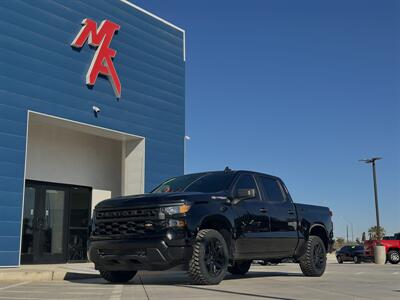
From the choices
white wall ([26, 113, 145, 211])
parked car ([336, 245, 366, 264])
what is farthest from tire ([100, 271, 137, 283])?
parked car ([336, 245, 366, 264])

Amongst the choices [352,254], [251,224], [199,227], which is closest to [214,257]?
[199,227]

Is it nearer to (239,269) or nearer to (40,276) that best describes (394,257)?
(239,269)

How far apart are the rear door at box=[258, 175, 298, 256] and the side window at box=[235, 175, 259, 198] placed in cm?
25

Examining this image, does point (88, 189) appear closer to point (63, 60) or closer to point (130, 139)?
point (130, 139)

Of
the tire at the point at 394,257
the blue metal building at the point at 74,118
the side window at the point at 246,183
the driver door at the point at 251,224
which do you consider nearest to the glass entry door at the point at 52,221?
the blue metal building at the point at 74,118

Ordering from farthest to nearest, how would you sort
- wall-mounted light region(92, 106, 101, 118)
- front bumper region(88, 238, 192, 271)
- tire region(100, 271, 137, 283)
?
1. wall-mounted light region(92, 106, 101, 118)
2. tire region(100, 271, 137, 283)
3. front bumper region(88, 238, 192, 271)

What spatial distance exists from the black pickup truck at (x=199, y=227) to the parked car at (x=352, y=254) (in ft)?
79.2

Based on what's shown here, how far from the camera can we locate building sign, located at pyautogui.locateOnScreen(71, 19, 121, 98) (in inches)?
663

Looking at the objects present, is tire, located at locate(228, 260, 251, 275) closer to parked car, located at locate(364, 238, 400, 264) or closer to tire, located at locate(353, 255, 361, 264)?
parked car, located at locate(364, 238, 400, 264)

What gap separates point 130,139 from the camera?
63.1 feet

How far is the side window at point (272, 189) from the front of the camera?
10414 millimetres

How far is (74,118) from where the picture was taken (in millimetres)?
16281

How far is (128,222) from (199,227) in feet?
3.58

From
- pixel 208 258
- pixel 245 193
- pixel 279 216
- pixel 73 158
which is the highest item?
pixel 73 158
